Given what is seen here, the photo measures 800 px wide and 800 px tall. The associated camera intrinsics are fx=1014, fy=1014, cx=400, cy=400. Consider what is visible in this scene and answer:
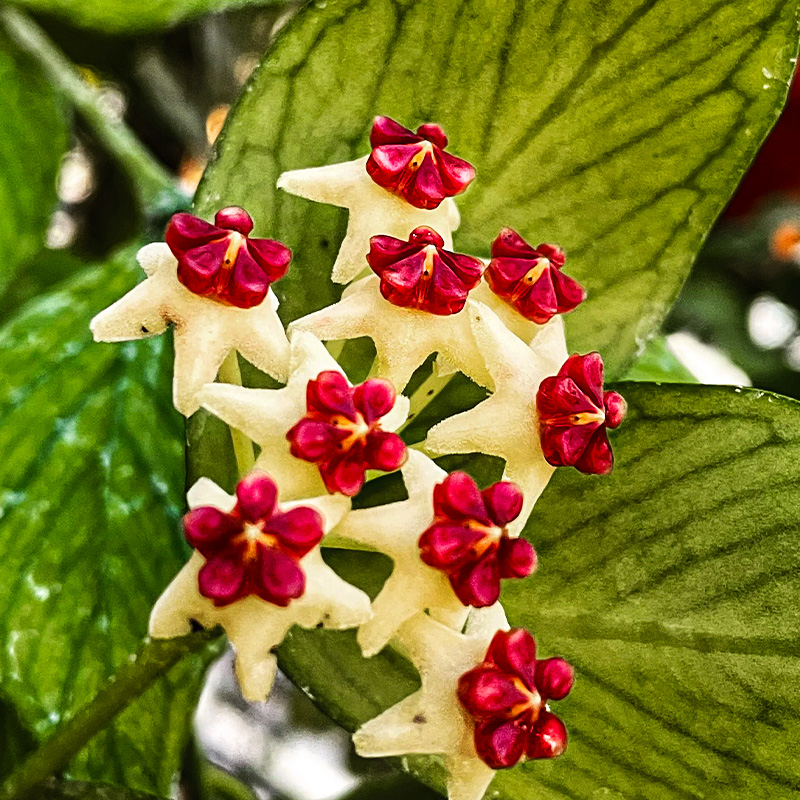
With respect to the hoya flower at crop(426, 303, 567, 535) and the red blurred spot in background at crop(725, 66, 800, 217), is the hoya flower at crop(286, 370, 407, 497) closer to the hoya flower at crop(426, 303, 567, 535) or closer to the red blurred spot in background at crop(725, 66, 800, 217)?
the hoya flower at crop(426, 303, 567, 535)

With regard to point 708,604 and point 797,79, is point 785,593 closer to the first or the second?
point 708,604

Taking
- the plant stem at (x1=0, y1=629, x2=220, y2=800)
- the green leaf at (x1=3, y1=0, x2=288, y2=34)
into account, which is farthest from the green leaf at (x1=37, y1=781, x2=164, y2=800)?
the green leaf at (x1=3, y1=0, x2=288, y2=34)

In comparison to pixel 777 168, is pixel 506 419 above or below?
above

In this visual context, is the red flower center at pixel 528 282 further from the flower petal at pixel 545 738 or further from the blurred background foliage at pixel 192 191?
the blurred background foliage at pixel 192 191

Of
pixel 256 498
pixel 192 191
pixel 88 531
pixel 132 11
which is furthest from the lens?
pixel 192 191

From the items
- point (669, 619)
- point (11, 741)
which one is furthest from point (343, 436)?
point (11, 741)

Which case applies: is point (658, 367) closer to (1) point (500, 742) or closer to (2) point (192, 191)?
(1) point (500, 742)

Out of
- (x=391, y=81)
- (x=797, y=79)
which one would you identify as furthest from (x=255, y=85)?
(x=797, y=79)

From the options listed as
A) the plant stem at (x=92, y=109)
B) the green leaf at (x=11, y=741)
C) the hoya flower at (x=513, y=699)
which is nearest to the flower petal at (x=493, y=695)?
the hoya flower at (x=513, y=699)
